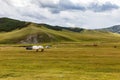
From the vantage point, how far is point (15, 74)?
50875 millimetres

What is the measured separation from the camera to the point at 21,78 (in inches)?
1801

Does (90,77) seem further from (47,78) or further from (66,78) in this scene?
(47,78)

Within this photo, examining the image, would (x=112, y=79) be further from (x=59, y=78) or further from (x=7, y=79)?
(x=7, y=79)

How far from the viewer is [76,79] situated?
145 feet

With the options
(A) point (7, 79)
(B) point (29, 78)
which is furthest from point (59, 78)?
(A) point (7, 79)

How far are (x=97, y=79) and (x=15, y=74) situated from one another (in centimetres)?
1502

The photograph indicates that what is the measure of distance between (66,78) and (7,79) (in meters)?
9.07

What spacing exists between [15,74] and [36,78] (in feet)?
22.7

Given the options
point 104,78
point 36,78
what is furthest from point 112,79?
point 36,78

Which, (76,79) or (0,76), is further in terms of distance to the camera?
(0,76)

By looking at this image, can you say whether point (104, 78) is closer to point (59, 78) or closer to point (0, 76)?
point (59, 78)

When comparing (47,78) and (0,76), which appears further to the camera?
(0,76)

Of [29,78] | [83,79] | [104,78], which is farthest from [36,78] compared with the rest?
[104,78]

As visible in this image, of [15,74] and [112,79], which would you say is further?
[15,74]
